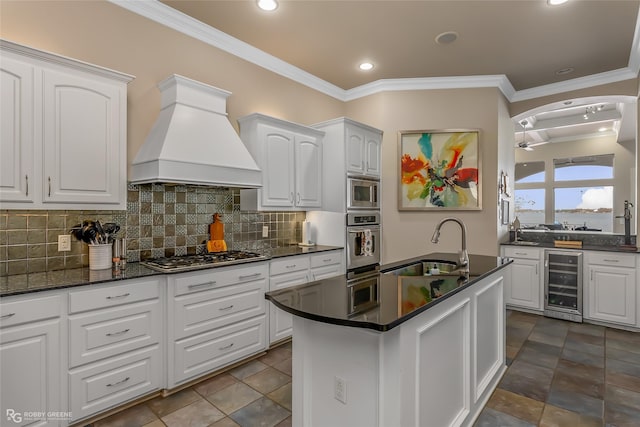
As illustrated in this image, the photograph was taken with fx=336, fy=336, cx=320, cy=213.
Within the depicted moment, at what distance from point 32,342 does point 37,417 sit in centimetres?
42

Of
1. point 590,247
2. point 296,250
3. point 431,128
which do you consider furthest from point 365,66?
point 590,247

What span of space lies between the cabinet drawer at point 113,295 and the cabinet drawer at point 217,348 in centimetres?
44

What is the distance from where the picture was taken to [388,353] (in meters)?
1.37

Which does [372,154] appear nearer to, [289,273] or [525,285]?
[289,273]

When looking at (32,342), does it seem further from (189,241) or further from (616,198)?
(616,198)

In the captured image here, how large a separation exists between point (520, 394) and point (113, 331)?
2826 mm

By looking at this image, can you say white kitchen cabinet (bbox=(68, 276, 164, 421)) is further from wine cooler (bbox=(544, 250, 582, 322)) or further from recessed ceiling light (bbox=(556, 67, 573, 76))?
recessed ceiling light (bbox=(556, 67, 573, 76))

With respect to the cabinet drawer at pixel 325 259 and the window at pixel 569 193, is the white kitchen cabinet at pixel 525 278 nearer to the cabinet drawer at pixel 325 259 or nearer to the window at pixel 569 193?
the cabinet drawer at pixel 325 259

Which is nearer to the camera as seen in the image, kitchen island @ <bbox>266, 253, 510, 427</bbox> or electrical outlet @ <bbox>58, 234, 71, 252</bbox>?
kitchen island @ <bbox>266, 253, 510, 427</bbox>

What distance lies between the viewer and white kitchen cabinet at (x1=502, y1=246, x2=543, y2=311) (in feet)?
13.8

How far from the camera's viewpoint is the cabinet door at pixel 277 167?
3405mm

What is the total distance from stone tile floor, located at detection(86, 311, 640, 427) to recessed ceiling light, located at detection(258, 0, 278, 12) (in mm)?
3006

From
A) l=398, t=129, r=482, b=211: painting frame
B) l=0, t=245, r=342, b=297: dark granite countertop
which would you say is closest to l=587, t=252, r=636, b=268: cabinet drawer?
l=398, t=129, r=482, b=211: painting frame

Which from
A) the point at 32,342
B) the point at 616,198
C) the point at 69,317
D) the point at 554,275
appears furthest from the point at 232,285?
the point at 616,198
